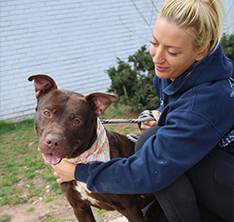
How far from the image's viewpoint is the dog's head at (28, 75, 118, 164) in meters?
2.08

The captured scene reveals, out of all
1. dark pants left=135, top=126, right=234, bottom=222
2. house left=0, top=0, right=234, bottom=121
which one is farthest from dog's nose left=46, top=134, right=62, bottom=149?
house left=0, top=0, right=234, bottom=121

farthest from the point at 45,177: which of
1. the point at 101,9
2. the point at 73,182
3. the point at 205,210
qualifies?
the point at 101,9

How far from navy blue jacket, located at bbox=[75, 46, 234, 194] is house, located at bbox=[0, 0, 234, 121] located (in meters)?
6.77

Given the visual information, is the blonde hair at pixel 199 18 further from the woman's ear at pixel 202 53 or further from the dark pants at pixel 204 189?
the dark pants at pixel 204 189

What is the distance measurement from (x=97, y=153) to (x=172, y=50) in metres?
1.18

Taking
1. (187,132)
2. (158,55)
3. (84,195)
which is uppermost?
(158,55)

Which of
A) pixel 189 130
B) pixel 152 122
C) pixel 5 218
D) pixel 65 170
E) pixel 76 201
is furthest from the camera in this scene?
pixel 5 218

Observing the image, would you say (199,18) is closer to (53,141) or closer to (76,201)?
(53,141)

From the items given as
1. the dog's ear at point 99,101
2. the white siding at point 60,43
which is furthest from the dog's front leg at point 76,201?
the white siding at point 60,43

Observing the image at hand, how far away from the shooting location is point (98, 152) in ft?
7.84

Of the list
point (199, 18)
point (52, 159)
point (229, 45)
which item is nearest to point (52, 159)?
point (52, 159)

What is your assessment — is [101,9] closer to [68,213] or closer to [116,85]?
[116,85]

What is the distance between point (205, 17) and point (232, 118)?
0.76m

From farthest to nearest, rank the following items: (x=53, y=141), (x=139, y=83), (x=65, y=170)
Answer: (x=139, y=83), (x=65, y=170), (x=53, y=141)
